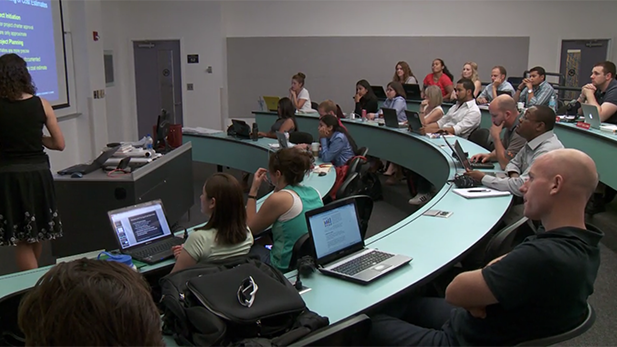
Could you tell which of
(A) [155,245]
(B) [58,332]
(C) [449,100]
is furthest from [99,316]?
(C) [449,100]

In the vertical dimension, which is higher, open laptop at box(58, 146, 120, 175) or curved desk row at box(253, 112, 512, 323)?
open laptop at box(58, 146, 120, 175)

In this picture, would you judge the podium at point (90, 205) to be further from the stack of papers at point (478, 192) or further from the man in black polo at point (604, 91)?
the man in black polo at point (604, 91)

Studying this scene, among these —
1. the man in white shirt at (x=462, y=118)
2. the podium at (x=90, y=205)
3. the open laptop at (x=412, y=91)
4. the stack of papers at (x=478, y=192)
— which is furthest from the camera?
the open laptop at (x=412, y=91)

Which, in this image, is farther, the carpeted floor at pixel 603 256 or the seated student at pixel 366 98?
the seated student at pixel 366 98

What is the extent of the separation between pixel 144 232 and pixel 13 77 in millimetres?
1294

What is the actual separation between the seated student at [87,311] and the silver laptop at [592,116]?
5025 millimetres

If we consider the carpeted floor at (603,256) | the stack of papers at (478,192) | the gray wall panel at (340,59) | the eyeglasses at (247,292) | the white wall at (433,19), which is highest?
the white wall at (433,19)

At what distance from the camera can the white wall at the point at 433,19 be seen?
9797mm

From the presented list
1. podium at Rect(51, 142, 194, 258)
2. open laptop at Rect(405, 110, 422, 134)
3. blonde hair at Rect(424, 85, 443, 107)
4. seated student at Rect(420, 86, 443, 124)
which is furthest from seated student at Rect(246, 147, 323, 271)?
blonde hair at Rect(424, 85, 443, 107)

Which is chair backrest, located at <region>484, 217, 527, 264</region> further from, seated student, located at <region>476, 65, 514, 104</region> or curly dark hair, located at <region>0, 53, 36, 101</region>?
seated student, located at <region>476, 65, 514, 104</region>

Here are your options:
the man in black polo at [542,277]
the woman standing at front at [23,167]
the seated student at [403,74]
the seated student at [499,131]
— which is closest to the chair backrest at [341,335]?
the man in black polo at [542,277]

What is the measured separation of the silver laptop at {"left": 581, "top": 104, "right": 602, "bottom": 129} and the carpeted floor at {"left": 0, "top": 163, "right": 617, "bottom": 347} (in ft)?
2.89

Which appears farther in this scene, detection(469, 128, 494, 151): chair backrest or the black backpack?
detection(469, 128, 494, 151): chair backrest

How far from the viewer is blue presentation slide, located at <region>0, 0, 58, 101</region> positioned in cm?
511
